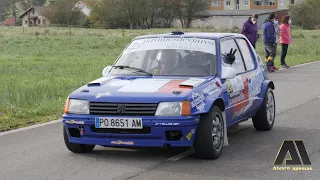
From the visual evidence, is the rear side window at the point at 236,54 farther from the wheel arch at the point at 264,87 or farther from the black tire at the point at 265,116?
the black tire at the point at 265,116

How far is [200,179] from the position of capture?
6582mm

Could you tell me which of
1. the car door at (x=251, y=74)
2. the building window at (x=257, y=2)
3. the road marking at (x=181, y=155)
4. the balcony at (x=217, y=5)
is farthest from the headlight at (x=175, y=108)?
the balcony at (x=217, y=5)

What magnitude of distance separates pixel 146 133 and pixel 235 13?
379ft

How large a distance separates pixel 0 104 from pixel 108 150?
4.73 m

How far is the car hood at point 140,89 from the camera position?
713 cm

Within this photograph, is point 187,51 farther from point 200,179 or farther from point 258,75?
point 200,179

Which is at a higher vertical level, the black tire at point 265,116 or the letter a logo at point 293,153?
the black tire at point 265,116

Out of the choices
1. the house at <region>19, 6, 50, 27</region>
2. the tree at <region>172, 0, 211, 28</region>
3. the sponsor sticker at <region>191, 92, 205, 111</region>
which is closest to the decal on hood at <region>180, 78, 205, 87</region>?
the sponsor sticker at <region>191, 92, 205, 111</region>

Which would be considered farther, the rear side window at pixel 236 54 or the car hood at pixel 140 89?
the rear side window at pixel 236 54

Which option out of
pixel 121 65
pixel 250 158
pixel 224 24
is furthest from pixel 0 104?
pixel 224 24

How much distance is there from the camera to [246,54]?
9.48 metres

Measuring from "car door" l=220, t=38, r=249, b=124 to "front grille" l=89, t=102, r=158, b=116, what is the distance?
1332mm

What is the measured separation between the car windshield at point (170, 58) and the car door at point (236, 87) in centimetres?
24

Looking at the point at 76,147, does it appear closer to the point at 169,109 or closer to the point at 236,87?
the point at 169,109
